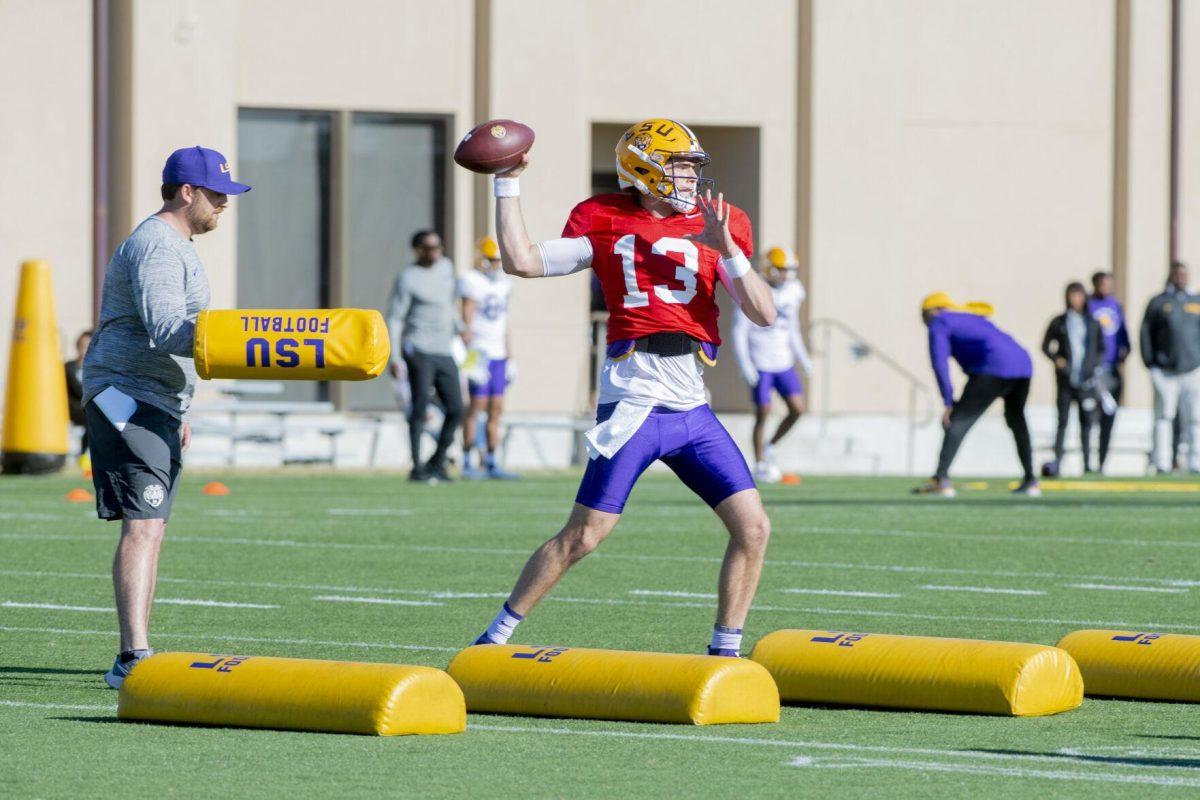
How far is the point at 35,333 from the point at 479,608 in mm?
12313

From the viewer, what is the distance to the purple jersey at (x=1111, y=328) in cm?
2406

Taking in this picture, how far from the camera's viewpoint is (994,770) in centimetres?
638

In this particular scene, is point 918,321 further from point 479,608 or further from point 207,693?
point 207,693

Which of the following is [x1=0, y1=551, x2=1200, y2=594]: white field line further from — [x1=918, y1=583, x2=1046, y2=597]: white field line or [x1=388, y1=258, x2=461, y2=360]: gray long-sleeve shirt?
[x1=388, y1=258, x2=461, y2=360]: gray long-sleeve shirt

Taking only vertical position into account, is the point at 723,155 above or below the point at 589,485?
above

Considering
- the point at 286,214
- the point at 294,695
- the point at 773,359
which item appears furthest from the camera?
the point at 286,214

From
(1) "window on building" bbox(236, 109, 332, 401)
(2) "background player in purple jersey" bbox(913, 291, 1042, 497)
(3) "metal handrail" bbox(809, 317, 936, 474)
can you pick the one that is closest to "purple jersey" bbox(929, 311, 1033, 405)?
A: (2) "background player in purple jersey" bbox(913, 291, 1042, 497)

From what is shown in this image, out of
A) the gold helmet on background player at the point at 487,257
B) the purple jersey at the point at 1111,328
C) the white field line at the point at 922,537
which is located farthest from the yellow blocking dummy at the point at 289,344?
the purple jersey at the point at 1111,328

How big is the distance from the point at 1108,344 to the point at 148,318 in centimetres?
1735

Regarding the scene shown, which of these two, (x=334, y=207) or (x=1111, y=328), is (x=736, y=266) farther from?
(x=334, y=207)

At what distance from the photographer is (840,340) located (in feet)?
91.0

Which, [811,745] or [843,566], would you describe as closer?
[811,745]

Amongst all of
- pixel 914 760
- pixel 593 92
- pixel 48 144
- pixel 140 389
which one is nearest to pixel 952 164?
pixel 593 92

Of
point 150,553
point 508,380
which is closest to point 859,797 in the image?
point 150,553
